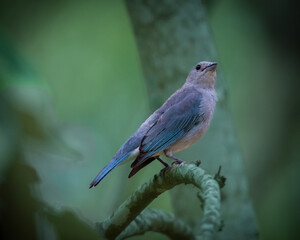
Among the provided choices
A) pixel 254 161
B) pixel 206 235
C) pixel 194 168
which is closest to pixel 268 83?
pixel 254 161

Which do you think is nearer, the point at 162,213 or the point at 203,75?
the point at 162,213

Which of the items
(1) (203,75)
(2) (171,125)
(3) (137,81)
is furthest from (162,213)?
(3) (137,81)

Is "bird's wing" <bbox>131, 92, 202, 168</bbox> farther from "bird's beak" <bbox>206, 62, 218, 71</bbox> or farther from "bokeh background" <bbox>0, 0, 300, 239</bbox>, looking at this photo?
"bokeh background" <bbox>0, 0, 300, 239</bbox>

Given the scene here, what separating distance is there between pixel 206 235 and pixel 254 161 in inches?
185

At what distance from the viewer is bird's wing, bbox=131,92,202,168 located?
2.81 meters

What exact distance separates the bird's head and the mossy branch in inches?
33.6

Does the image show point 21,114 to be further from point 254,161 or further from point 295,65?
point 295,65

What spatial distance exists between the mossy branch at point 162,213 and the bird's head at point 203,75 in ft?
2.80

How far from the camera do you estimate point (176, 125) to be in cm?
311

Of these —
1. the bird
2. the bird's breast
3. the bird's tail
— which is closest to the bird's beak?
the bird

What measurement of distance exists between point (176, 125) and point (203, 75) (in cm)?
41

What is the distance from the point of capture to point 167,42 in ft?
11.7

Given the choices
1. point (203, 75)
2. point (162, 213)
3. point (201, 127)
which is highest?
point (203, 75)

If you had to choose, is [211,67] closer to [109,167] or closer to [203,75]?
[203,75]
